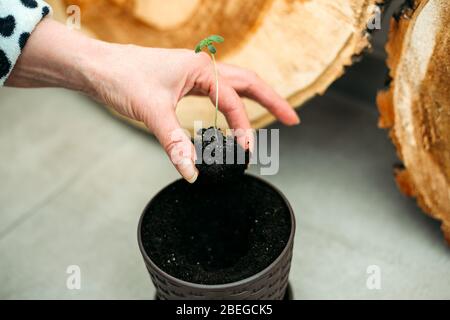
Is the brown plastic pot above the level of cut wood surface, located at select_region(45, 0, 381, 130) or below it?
below

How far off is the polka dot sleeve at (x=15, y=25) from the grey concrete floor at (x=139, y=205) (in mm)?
466

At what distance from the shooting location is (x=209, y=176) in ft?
2.54

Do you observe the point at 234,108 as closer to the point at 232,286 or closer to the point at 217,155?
the point at 217,155

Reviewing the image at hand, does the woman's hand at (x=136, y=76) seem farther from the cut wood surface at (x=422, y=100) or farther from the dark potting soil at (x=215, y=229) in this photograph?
the cut wood surface at (x=422, y=100)

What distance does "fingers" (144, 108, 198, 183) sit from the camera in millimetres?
727

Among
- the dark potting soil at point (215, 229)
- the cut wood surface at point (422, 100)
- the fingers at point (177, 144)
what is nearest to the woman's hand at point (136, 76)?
the fingers at point (177, 144)

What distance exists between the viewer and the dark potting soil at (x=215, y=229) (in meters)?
0.77

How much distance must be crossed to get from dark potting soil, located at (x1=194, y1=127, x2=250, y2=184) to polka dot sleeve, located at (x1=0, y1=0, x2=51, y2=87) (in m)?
0.34

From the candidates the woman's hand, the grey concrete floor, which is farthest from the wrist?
the grey concrete floor

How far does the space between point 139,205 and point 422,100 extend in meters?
0.68

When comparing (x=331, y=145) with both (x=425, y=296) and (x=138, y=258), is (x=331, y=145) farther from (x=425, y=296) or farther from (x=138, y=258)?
(x=138, y=258)

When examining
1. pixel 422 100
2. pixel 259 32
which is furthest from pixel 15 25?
pixel 422 100

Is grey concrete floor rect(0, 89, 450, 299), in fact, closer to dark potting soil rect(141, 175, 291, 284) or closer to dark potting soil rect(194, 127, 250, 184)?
dark potting soil rect(141, 175, 291, 284)
